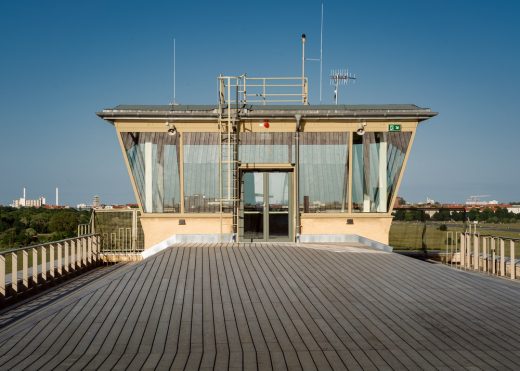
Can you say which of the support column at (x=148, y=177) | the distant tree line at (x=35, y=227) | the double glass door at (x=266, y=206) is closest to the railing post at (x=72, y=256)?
the support column at (x=148, y=177)

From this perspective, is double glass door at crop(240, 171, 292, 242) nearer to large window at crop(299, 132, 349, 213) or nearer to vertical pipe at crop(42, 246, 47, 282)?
large window at crop(299, 132, 349, 213)

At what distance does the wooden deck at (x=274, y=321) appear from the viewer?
5762mm

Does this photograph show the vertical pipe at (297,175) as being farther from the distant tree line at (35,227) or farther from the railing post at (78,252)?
the distant tree line at (35,227)

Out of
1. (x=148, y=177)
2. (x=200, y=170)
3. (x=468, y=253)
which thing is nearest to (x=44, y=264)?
(x=148, y=177)

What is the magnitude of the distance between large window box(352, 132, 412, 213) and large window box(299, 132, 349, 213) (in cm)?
32

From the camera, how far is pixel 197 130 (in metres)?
15.1

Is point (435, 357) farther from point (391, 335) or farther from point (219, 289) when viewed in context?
point (219, 289)

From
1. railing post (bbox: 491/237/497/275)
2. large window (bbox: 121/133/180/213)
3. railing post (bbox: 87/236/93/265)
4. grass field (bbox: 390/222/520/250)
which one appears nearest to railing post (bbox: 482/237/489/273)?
railing post (bbox: 491/237/497/275)

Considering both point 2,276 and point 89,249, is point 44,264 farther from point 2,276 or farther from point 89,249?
point 89,249

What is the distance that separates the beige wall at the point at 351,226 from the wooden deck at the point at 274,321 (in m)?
4.38

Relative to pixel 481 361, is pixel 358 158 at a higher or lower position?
higher

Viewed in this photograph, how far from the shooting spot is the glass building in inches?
594

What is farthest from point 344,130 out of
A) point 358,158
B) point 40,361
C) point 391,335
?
point 40,361

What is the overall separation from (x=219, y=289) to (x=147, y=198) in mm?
7141
